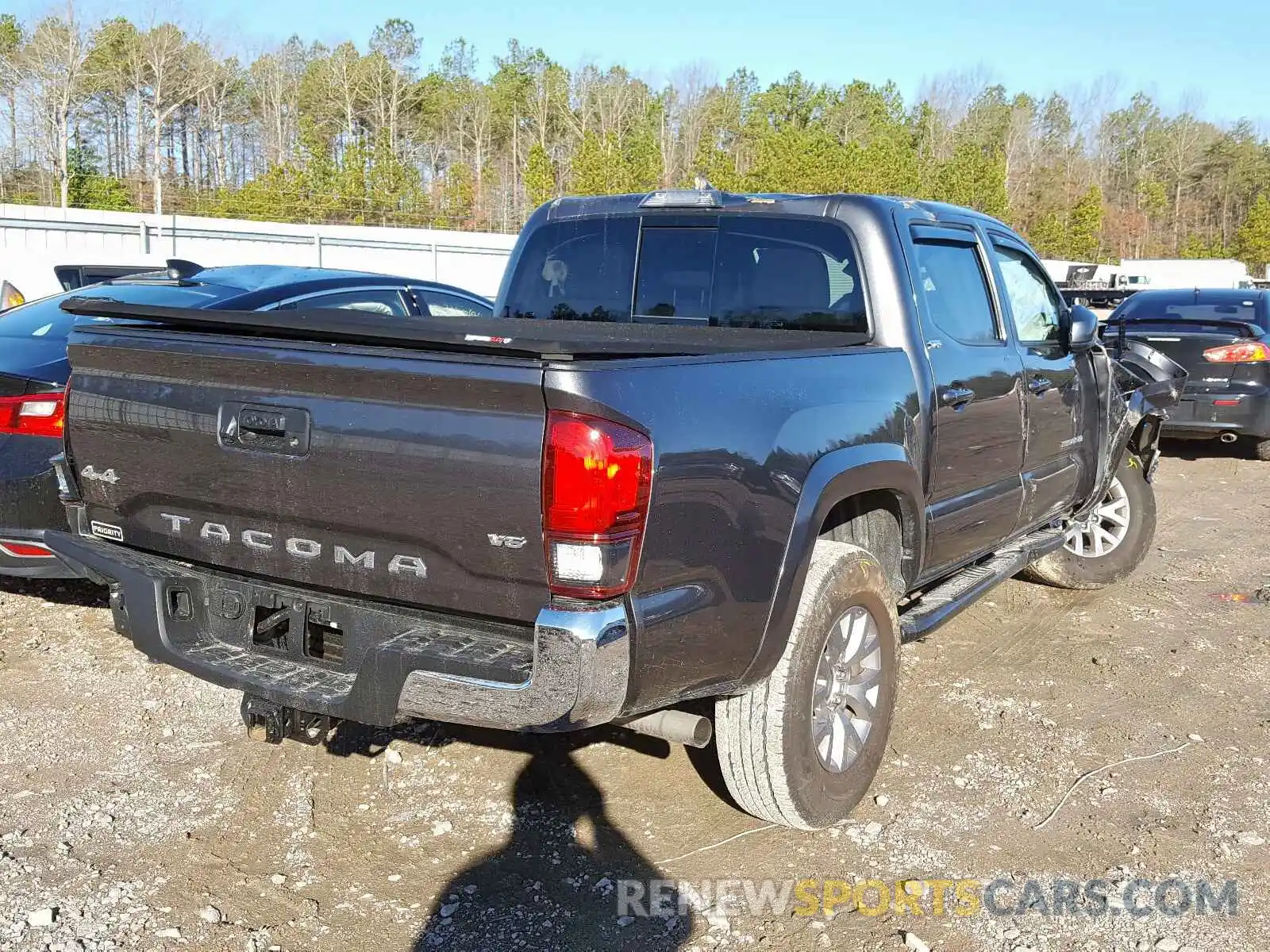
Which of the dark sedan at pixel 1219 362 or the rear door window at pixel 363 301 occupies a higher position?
the rear door window at pixel 363 301

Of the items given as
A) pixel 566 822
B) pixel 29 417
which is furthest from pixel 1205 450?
pixel 29 417

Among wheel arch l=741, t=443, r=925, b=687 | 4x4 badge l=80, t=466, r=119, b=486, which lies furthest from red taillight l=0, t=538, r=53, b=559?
wheel arch l=741, t=443, r=925, b=687

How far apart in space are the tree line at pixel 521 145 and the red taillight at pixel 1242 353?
38.3 m

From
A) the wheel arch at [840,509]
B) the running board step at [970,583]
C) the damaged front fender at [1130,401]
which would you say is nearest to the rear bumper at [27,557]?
the wheel arch at [840,509]

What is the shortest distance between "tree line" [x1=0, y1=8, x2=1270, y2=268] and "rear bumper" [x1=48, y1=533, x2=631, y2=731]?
45.5 meters

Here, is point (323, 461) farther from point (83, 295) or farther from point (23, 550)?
point (83, 295)

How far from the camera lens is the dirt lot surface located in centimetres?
313

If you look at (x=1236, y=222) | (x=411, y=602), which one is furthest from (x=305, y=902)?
(x=1236, y=222)

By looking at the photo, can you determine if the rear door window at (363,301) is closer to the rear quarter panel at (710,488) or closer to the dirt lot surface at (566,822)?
the dirt lot surface at (566,822)

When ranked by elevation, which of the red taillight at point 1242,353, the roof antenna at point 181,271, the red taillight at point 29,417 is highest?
the roof antenna at point 181,271

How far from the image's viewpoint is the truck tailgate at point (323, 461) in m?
2.73

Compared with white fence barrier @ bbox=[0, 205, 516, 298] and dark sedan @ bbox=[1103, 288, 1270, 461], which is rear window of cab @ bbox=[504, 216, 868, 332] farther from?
white fence barrier @ bbox=[0, 205, 516, 298]

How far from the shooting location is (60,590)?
605 centimetres

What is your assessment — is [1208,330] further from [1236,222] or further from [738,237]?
[1236,222]
